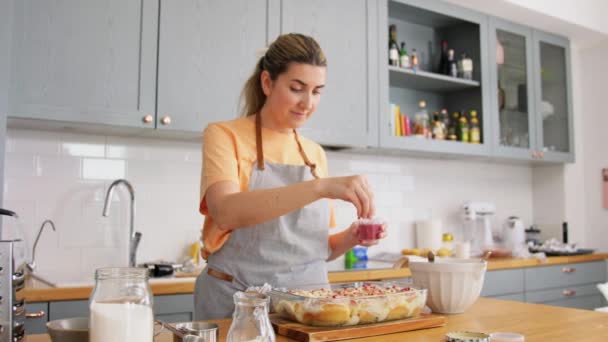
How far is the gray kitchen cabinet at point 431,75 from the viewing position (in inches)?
133

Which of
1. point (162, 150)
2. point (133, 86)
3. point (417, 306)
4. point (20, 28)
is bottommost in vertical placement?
point (417, 306)

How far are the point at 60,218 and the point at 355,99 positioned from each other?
159cm

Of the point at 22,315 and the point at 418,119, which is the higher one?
the point at 418,119

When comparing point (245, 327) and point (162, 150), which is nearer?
point (245, 327)

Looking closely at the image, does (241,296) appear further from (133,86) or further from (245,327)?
(133,86)

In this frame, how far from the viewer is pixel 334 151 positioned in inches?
140

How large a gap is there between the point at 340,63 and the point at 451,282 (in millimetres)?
1849

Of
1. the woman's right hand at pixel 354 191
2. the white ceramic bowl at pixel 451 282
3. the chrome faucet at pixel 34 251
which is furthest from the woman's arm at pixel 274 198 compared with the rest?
the chrome faucet at pixel 34 251

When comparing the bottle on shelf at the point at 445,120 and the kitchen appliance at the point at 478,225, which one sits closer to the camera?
the bottle on shelf at the point at 445,120

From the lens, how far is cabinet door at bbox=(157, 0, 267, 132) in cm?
266

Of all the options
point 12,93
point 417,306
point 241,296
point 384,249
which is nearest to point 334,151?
point 384,249

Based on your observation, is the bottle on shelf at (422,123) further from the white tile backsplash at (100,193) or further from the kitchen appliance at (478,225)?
the kitchen appliance at (478,225)

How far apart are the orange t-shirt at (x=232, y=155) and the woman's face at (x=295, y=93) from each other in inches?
3.3

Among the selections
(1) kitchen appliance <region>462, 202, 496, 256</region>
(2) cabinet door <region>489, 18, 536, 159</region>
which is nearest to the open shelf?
(2) cabinet door <region>489, 18, 536, 159</region>
